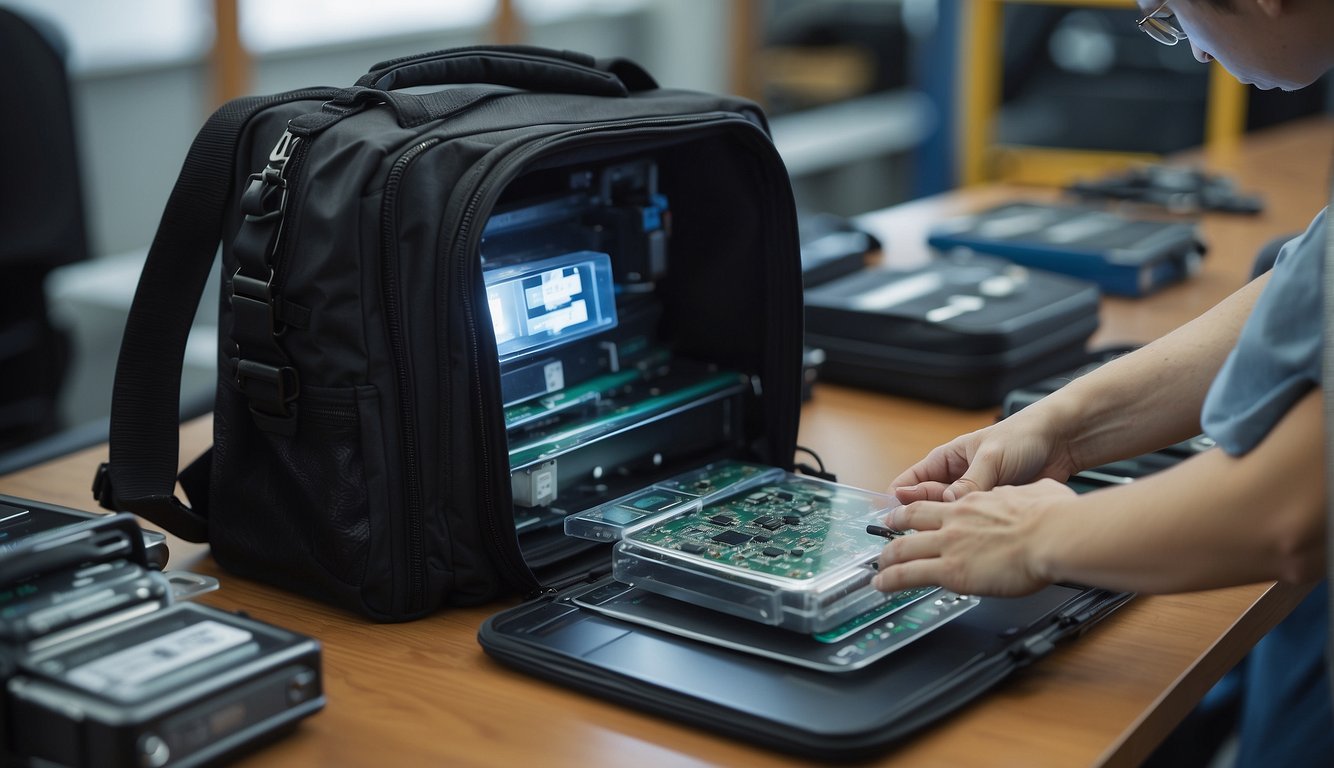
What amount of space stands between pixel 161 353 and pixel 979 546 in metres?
0.60

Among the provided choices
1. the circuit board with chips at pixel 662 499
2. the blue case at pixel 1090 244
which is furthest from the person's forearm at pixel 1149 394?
the blue case at pixel 1090 244

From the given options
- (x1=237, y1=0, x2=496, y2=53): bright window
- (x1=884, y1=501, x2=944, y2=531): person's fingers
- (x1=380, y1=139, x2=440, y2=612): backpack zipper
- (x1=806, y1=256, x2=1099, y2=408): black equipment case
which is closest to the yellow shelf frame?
(x1=237, y1=0, x2=496, y2=53): bright window

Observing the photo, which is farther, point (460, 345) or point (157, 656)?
point (460, 345)

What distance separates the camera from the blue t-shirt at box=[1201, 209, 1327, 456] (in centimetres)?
73

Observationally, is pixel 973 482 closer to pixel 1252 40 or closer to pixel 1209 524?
pixel 1209 524

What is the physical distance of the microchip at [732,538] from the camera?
0.94 meters

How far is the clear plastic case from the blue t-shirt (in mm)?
246

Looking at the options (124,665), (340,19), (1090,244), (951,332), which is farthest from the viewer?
(340,19)

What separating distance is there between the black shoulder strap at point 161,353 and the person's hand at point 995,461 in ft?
1.67

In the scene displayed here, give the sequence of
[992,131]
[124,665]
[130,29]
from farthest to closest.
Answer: [992,131], [130,29], [124,665]

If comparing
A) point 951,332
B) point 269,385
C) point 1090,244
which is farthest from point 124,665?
point 1090,244

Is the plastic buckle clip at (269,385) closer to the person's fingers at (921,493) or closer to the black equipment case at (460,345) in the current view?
the black equipment case at (460,345)

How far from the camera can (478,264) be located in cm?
88

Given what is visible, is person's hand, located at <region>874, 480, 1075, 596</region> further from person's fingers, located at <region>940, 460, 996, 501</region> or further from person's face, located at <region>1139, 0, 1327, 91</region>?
person's face, located at <region>1139, 0, 1327, 91</region>
